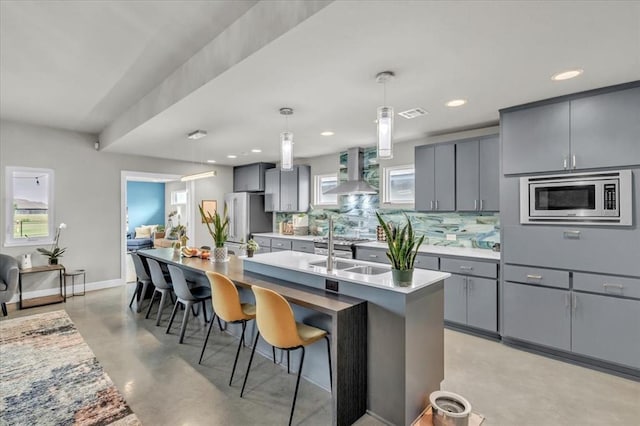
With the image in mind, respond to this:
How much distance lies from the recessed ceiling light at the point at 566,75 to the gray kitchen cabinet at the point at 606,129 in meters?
0.49

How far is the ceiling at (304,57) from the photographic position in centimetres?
175

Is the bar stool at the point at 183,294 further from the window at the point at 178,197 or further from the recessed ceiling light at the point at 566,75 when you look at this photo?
the window at the point at 178,197

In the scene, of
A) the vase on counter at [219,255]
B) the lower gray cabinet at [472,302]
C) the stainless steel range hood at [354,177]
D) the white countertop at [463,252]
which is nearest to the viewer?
the lower gray cabinet at [472,302]

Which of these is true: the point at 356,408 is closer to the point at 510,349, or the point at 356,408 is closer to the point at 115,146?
the point at 510,349

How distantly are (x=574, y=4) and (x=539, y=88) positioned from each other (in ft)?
4.18

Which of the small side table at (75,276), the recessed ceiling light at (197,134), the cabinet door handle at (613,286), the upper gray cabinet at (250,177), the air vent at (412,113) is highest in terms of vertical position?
the air vent at (412,113)

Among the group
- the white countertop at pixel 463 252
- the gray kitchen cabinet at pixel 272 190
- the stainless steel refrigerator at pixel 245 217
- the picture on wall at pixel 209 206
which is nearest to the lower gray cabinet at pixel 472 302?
the white countertop at pixel 463 252

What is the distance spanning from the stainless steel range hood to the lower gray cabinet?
6.23 ft

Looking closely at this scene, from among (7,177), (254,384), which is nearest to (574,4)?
(254,384)

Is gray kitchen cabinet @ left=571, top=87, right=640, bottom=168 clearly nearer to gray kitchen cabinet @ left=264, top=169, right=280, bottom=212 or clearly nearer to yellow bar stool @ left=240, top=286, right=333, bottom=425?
yellow bar stool @ left=240, top=286, right=333, bottom=425

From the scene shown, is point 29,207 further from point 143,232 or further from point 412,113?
point 412,113

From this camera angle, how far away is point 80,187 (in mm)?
5305

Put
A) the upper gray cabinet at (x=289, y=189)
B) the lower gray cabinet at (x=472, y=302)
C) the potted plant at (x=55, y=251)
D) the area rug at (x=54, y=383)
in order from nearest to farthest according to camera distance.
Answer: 1. the area rug at (x=54, y=383)
2. the lower gray cabinet at (x=472, y=302)
3. the potted plant at (x=55, y=251)
4. the upper gray cabinet at (x=289, y=189)

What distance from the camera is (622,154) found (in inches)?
105
